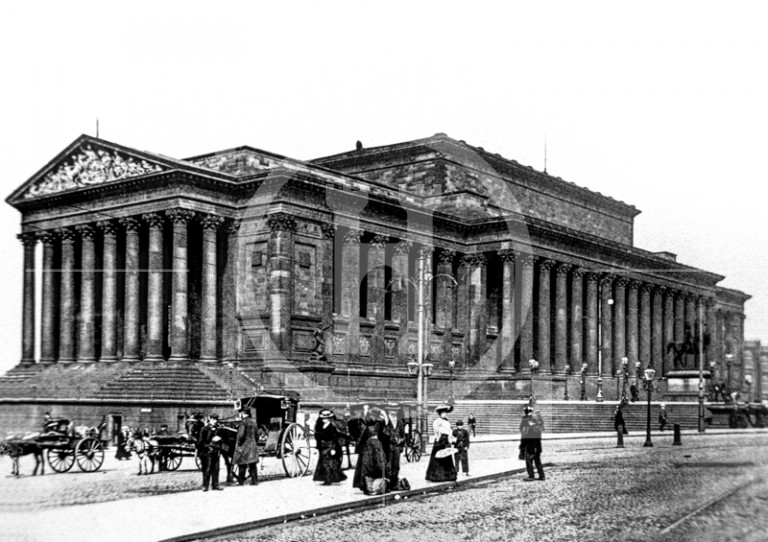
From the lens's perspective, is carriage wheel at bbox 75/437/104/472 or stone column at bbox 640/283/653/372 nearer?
carriage wheel at bbox 75/437/104/472

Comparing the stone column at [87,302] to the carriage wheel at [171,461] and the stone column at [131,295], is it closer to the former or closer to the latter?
the stone column at [131,295]

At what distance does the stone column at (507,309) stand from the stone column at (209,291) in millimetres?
19518

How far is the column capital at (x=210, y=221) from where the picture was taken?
48.2 m

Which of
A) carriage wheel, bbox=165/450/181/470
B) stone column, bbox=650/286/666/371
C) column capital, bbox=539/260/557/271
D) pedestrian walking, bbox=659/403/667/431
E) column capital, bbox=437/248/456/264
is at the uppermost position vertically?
column capital, bbox=437/248/456/264

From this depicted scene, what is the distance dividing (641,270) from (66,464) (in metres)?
50.9

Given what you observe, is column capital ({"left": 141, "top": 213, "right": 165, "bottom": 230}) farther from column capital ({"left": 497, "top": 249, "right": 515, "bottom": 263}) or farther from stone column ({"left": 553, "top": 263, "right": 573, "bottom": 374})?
stone column ({"left": 553, "top": 263, "right": 573, "bottom": 374})

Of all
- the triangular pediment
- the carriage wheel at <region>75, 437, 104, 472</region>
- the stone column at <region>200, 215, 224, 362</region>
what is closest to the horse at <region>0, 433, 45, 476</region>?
the carriage wheel at <region>75, 437, 104, 472</region>

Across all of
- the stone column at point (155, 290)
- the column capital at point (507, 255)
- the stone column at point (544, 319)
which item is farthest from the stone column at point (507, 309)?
the stone column at point (155, 290)

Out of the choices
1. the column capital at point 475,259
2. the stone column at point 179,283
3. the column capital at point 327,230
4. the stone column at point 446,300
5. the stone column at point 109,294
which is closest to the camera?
the stone column at point 179,283

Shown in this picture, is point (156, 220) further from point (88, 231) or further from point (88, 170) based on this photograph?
point (88, 170)

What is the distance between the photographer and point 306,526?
16.8 metres

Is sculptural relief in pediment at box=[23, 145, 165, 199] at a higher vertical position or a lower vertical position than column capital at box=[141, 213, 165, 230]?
higher

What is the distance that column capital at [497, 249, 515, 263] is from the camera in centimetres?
6009

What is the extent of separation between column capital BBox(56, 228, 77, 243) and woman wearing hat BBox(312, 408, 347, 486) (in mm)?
31426
